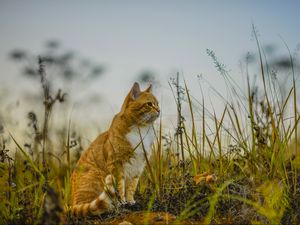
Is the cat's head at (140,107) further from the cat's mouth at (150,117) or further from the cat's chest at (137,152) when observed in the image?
the cat's chest at (137,152)

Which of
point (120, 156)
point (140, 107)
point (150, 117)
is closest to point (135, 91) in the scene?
point (140, 107)

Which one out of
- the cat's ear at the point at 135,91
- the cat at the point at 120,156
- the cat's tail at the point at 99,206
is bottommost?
the cat's tail at the point at 99,206

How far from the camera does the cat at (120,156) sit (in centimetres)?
383

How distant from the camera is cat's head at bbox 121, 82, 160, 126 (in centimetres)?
445

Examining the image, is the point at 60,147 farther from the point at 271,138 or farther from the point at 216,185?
the point at 271,138

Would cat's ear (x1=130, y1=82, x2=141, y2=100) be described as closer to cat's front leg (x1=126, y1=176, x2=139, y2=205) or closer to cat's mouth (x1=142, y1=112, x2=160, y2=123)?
cat's mouth (x1=142, y1=112, x2=160, y2=123)

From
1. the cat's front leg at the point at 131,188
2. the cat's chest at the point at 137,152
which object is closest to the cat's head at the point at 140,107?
the cat's chest at the point at 137,152

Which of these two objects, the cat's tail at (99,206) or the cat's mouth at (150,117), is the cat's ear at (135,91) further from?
the cat's tail at (99,206)

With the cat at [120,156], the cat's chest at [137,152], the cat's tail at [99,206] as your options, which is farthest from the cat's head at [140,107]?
the cat's tail at [99,206]

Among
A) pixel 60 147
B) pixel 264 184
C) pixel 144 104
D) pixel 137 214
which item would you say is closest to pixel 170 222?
pixel 137 214

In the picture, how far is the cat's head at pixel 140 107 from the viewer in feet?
14.6

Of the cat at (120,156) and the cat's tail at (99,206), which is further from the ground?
the cat at (120,156)

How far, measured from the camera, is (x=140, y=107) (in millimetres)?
4527

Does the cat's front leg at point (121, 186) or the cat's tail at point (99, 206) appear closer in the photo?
the cat's tail at point (99, 206)
